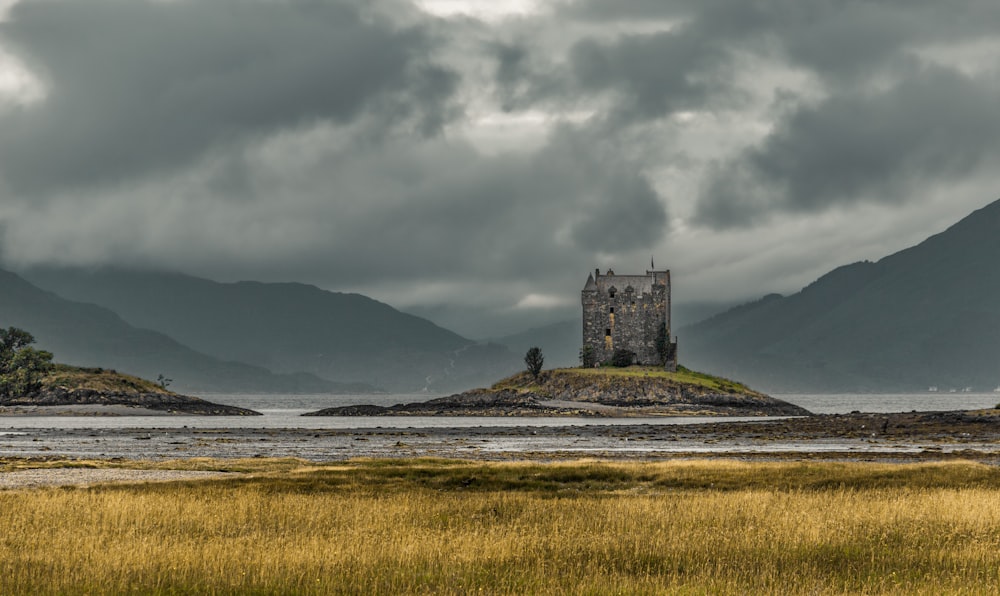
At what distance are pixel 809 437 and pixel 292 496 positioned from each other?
7358 centimetres

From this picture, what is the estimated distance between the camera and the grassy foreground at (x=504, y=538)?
66.8 ft

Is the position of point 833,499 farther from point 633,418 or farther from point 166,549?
point 633,418

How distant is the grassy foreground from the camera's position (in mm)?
20375

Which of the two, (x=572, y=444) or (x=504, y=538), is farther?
(x=572, y=444)

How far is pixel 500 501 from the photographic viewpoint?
37062 millimetres

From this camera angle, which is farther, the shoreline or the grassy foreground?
the shoreline

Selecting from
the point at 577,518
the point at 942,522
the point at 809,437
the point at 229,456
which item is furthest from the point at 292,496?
the point at 809,437

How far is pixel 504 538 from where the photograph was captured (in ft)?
85.8

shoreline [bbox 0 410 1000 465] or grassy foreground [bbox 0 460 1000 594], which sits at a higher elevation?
grassy foreground [bbox 0 460 1000 594]

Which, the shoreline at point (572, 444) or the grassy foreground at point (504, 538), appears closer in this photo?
the grassy foreground at point (504, 538)

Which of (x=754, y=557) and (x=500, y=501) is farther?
(x=500, y=501)

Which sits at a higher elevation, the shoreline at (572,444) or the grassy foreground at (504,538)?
the grassy foreground at (504,538)

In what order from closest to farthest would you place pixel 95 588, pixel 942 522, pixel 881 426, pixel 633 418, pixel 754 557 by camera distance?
pixel 95 588
pixel 754 557
pixel 942 522
pixel 881 426
pixel 633 418

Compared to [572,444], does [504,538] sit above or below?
above
